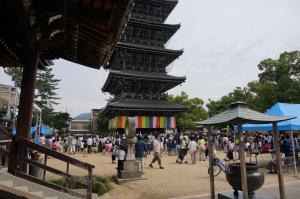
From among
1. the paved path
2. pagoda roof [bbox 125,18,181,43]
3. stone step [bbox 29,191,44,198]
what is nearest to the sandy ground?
the paved path

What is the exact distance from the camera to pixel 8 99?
1828cm

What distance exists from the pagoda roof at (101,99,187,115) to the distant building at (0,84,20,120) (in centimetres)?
1192

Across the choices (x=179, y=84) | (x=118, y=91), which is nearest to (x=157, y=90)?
(x=179, y=84)

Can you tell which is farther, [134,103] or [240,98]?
[240,98]

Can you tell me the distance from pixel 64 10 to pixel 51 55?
282cm

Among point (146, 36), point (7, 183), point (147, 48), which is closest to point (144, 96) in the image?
point (147, 48)

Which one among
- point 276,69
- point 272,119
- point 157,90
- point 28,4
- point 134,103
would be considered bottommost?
point 272,119

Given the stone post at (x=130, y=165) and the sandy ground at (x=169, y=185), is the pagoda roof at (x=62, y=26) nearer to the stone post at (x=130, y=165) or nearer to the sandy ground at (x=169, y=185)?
the sandy ground at (x=169, y=185)

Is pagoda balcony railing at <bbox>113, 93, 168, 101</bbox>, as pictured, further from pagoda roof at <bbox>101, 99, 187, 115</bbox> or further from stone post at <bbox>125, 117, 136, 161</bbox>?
stone post at <bbox>125, 117, 136, 161</bbox>

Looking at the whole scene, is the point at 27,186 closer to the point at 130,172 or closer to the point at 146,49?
the point at 130,172

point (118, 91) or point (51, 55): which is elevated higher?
point (118, 91)

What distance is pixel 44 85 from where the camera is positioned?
196ft

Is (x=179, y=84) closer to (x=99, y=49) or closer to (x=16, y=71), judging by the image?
(x=16, y=71)

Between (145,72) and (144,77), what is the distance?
203 cm
